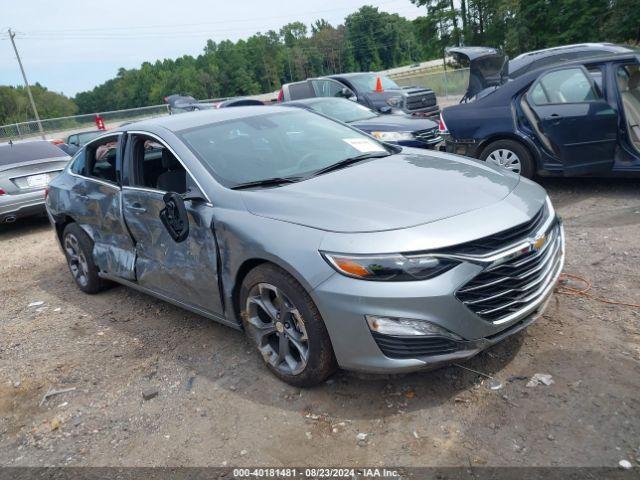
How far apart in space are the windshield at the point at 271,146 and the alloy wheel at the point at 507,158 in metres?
2.85

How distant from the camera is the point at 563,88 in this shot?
633cm

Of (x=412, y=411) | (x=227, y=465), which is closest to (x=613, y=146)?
(x=412, y=411)

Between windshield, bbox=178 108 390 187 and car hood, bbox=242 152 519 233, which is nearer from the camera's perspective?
car hood, bbox=242 152 519 233

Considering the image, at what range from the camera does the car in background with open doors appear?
5887 mm

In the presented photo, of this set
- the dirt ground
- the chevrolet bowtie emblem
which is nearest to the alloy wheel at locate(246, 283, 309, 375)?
the dirt ground

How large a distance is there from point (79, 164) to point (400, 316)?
397 centimetres

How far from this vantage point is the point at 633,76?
6.07 m

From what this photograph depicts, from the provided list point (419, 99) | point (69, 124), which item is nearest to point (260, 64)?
point (69, 124)

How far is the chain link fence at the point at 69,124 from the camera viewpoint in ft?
109

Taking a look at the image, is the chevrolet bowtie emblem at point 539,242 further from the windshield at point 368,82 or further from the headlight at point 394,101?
the windshield at point 368,82

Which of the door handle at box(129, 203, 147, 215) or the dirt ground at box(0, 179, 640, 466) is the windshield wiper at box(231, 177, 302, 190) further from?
the dirt ground at box(0, 179, 640, 466)

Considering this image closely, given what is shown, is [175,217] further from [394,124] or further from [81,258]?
[394,124]

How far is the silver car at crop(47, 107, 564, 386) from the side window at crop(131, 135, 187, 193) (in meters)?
0.02

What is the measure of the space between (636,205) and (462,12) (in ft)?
130
